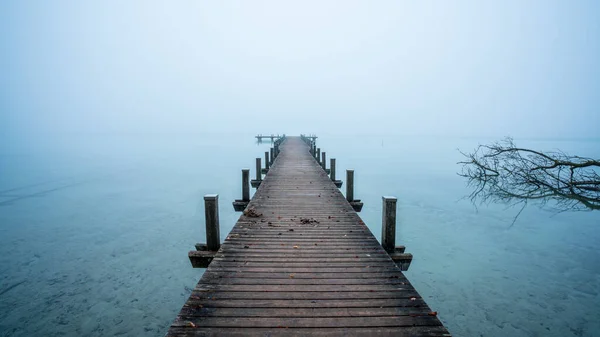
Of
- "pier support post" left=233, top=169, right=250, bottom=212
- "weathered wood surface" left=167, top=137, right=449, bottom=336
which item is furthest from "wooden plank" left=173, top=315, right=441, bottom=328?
"pier support post" left=233, top=169, right=250, bottom=212

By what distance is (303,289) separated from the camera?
156 inches

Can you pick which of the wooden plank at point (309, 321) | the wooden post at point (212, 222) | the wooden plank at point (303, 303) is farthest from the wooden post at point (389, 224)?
the wooden post at point (212, 222)

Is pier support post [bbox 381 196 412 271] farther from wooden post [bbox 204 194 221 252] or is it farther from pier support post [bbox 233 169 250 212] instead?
pier support post [bbox 233 169 250 212]

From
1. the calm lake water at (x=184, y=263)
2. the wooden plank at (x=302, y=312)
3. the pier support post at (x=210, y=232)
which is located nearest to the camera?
the wooden plank at (x=302, y=312)

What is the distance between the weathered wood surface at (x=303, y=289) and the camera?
324 centimetres

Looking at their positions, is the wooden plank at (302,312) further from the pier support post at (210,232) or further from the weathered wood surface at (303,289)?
the pier support post at (210,232)

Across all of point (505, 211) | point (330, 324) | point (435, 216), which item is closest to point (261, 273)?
point (330, 324)

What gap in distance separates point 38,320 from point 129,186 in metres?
20.9

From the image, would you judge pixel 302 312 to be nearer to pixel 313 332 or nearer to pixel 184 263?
pixel 313 332

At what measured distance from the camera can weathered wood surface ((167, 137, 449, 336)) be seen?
3244mm

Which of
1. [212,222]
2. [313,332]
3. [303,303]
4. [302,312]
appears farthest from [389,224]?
[212,222]

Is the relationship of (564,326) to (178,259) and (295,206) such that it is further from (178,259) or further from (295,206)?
(178,259)

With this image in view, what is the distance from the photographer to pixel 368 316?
11.2 ft

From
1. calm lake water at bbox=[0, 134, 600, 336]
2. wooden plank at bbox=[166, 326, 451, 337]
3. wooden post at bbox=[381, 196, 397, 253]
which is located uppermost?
wooden post at bbox=[381, 196, 397, 253]
